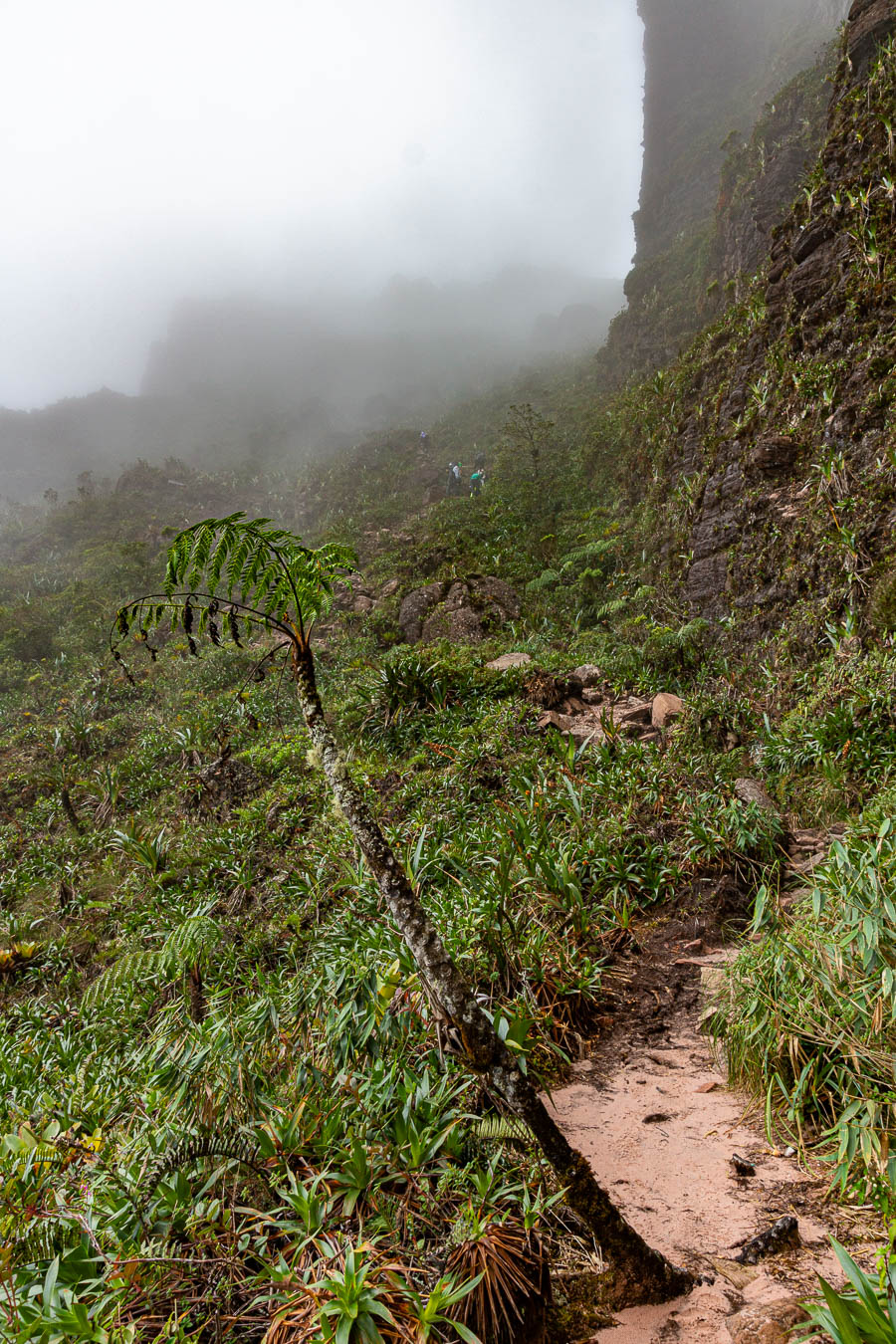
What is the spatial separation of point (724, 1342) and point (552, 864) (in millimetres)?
2864

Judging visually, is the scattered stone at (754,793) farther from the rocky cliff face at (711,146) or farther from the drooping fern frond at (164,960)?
the rocky cliff face at (711,146)

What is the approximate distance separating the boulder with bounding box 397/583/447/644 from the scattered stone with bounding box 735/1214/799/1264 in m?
11.8

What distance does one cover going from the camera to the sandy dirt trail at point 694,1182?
188 centimetres

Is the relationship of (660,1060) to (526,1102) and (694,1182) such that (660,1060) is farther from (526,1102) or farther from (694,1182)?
(526,1102)

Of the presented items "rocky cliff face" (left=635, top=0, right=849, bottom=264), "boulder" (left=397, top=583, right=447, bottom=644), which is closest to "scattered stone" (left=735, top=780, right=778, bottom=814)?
"boulder" (left=397, top=583, right=447, bottom=644)

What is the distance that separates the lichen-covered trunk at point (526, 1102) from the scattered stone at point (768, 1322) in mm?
228

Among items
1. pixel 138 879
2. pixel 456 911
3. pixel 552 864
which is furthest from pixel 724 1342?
pixel 138 879

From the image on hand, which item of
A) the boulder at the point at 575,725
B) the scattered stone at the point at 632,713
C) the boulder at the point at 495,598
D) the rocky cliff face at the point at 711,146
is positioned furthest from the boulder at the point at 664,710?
the rocky cliff face at the point at 711,146

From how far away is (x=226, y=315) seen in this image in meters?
65.9

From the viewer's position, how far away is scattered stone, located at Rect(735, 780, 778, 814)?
17.2 ft

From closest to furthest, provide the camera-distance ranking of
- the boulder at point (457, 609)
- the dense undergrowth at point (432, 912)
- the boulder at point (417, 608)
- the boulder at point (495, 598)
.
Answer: the dense undergrowth at point (432, 912)
the boulder at point (457, 609)
the boulder at point (495, 598)
the boulder at point (417, 608)

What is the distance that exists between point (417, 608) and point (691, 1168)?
1201cm

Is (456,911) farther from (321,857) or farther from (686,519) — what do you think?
(686,519)

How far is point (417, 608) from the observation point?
13.9 m
